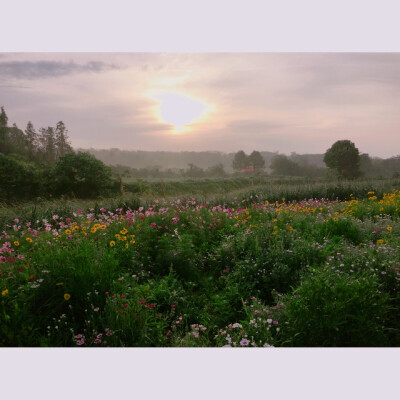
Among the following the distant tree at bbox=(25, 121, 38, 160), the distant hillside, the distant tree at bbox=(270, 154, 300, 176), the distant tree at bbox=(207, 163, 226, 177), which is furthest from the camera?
the distant tree at bbox=(207, 163, 226, 177)

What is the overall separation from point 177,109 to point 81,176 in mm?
6548

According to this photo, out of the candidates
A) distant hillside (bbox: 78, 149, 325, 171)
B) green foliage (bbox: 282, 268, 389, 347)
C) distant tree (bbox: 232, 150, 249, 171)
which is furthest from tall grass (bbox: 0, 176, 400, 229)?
distant tree (bbox: 232, 150, 249, 171)

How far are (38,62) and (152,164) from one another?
1323 cm

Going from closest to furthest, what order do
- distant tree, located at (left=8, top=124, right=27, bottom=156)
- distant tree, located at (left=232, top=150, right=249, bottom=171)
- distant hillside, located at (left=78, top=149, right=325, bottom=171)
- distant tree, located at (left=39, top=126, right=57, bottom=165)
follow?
distant tree, located at (left=8, top=124, right=27, bottom=156)
distant hillside, located at (left=78, top=149, right=325, bottom=171)
distant tree, located at (left=39, top=126, right=57, bottom=165)
distant tree, located at (left=232, top=150, right=249, bottom=171)

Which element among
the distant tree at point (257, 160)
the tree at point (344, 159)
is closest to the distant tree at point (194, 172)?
the distant tree at point (257, 160)

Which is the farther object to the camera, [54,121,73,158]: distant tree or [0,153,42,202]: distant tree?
[54,121,73,158]: distant tree

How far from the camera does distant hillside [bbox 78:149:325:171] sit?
15898mm

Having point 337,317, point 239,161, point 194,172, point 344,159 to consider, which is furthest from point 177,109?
point 239,161

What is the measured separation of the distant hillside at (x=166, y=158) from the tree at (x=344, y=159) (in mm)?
1907

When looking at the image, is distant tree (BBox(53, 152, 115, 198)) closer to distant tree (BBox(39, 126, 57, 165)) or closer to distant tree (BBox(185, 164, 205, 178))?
distant tree (BBox(39, 126, 57, 165))

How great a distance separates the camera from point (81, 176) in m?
13.4

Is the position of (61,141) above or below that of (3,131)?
below

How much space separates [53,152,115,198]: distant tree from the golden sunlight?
236 inches

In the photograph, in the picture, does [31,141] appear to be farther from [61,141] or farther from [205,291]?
[205,291]
